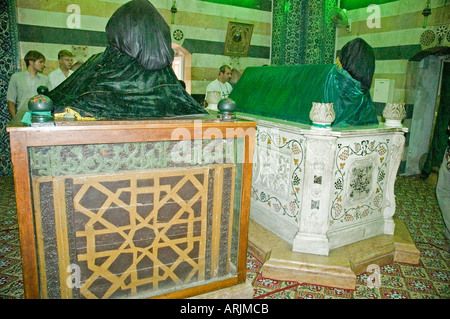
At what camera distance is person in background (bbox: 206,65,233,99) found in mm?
6492

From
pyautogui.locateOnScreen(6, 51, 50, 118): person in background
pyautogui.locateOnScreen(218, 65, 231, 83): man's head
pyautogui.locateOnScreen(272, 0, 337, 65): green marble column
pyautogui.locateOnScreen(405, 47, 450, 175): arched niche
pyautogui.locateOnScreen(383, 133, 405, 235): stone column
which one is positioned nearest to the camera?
pyautogui.locateOnScreen(383, 133, 405, 235): stone column

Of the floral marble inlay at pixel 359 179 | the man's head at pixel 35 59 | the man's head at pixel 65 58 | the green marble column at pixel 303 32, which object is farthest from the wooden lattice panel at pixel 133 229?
the green marble column at pixel 303 32

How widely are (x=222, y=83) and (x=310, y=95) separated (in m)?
3.77

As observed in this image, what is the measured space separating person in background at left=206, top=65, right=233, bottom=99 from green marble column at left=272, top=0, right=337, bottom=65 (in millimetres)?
1718

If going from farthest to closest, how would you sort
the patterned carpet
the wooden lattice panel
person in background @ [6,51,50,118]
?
person in background @ [6,51,50,118], the patterned carpet, the wooden lattice panel

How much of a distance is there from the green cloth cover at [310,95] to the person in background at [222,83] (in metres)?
2.44

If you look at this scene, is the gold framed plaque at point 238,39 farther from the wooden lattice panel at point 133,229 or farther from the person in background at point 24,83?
the wooden lattice panel at point 133,229

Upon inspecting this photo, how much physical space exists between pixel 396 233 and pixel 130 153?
9.66 ft

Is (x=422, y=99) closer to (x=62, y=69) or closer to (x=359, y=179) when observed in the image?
(x=359, y=179)

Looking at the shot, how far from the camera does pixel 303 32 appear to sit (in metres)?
7.59

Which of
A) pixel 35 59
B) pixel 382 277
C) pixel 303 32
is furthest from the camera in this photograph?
pixel 303 32

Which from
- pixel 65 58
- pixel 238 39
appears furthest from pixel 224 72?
pixel 65 58

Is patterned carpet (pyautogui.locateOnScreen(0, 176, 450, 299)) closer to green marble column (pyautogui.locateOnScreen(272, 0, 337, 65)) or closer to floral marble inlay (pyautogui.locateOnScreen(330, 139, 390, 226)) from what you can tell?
floral marble inlay (pyautogui.locateOnScreen(330, 139, 390, 226))

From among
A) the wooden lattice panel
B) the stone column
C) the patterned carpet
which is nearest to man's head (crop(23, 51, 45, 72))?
the patterned carpet
